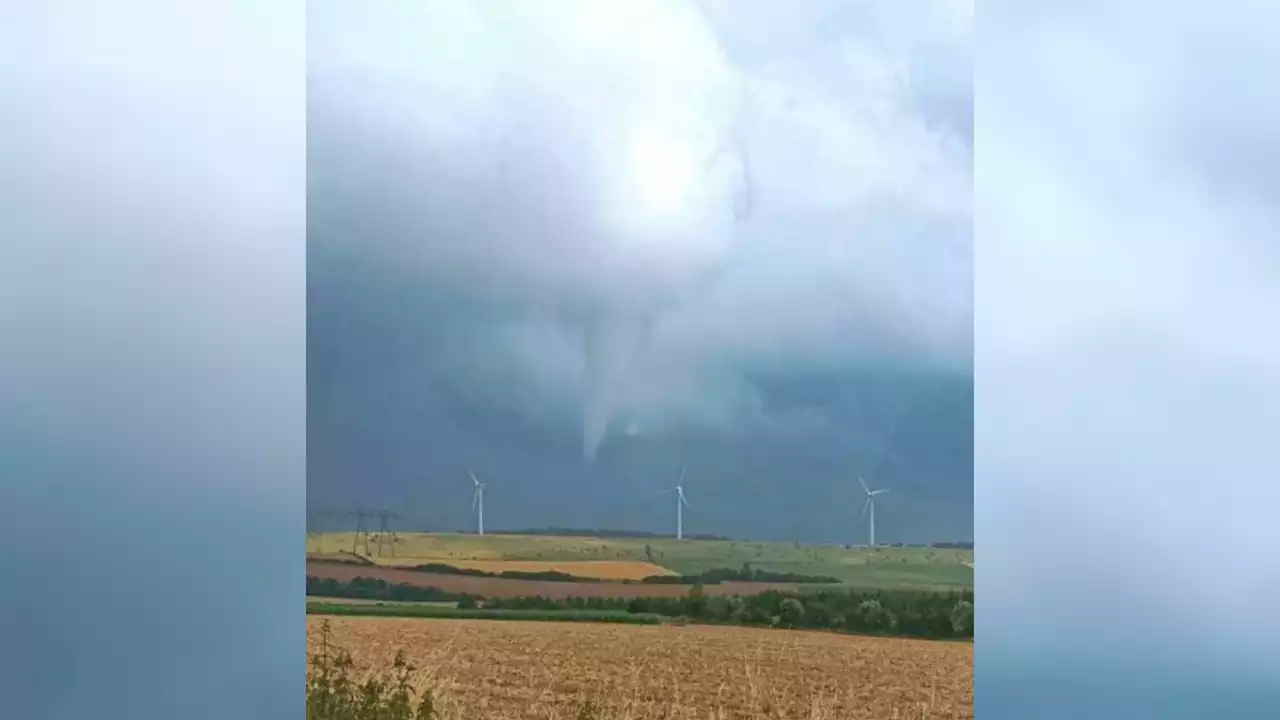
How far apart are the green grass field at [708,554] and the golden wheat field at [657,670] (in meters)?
0.39

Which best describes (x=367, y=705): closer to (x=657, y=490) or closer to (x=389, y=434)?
(x=389, y=434)

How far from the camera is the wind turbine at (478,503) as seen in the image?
709cm

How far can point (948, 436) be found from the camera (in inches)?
289

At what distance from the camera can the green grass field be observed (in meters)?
7.13

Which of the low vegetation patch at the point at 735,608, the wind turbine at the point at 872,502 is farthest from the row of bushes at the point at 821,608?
the wind turbine at the point at 872,502

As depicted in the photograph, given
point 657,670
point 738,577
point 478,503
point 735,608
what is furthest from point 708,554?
point 478,503

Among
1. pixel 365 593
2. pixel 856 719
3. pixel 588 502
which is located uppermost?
pixel 588 502

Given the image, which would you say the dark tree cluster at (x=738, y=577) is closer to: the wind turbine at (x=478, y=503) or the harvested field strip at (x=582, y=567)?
the harvested field strip at (x=582, y=567)

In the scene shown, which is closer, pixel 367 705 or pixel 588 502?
pixel 367 705

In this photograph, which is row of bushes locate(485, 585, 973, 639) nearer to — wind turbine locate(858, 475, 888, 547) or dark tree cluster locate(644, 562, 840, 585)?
dark tree cluster locate(644, 562, 840, 585)

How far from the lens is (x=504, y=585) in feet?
23.6

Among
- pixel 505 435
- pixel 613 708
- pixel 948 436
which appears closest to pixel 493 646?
pixel 613 708

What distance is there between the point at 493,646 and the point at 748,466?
1.87 metres

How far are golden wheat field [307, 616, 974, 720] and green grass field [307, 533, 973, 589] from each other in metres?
0.39
